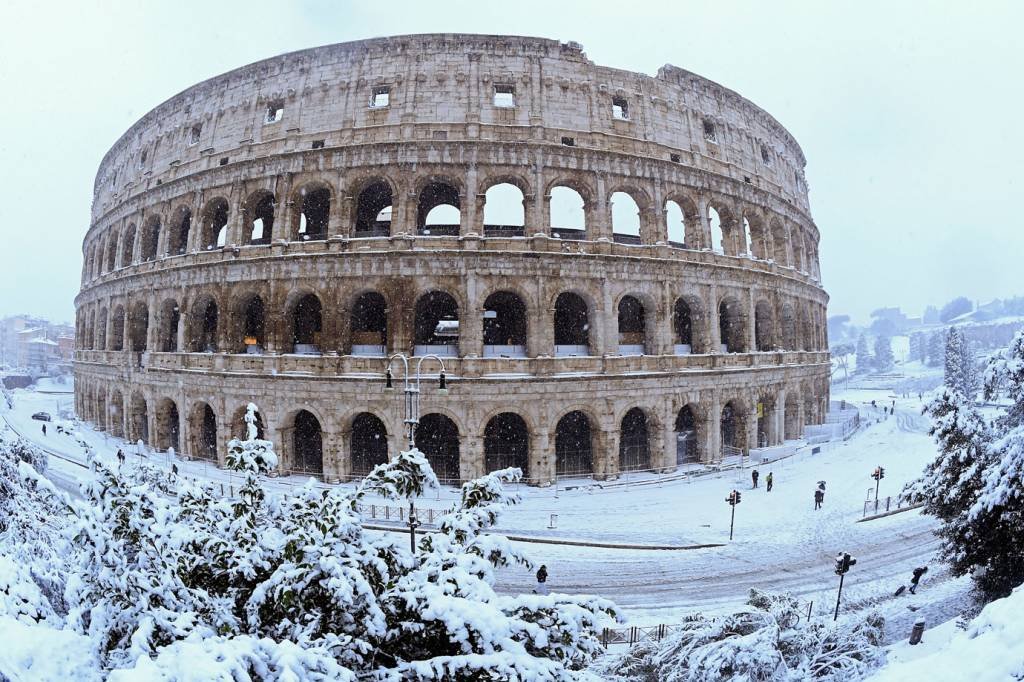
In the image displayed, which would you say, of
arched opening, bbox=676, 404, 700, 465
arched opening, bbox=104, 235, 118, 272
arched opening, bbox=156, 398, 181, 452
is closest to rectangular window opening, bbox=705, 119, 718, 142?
arched opening, bbox=676, 404, 700, 465

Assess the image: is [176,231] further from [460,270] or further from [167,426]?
[460,270]

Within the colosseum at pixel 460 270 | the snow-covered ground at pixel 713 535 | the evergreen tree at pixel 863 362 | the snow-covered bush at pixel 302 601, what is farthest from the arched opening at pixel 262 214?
the evergreen tree at pixel 863 362

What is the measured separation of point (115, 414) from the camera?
3173 centimetres

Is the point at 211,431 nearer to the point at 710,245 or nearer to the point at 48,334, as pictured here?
the point at 710,245

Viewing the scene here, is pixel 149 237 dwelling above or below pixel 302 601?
above

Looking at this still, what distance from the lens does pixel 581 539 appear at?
17.3 m

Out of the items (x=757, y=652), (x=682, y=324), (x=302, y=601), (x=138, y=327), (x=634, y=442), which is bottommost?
(x=634, y=442)

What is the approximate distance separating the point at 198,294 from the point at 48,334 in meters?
127

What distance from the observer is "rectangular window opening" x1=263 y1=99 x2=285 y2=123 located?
84.1 ft

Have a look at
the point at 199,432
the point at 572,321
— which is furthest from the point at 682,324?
the point at 199,432

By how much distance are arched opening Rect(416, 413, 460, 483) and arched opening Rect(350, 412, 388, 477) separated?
187 centimetres

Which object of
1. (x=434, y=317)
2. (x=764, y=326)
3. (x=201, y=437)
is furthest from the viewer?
(x=764, y=326)

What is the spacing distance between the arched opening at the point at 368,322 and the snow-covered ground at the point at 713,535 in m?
6.77

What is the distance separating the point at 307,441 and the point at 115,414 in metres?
15.1
